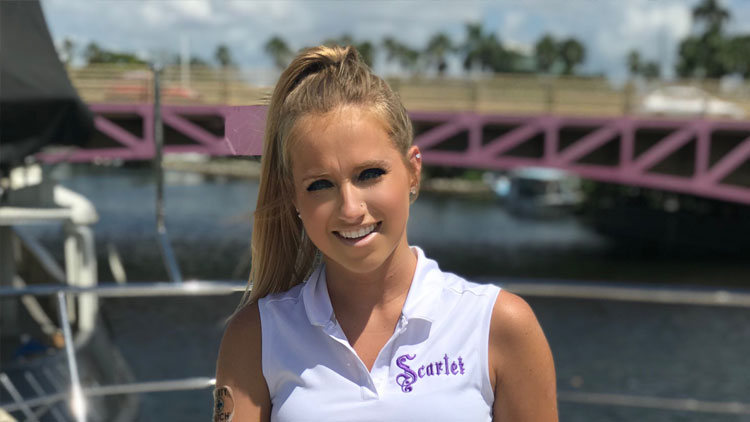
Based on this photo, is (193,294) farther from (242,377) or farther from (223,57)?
(223,57)

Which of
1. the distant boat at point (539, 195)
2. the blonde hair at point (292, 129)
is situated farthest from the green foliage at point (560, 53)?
the blonde hair at point (292, 129)

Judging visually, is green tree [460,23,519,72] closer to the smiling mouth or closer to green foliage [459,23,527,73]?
green foliage [459,23,527,73]

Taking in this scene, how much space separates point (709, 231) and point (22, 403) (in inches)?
1338

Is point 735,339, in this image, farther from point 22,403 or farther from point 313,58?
point 313,58

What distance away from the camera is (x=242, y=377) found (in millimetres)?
1686

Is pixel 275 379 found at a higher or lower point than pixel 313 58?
lower

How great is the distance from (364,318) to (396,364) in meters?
0.13

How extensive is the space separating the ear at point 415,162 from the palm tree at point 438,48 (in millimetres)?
120234

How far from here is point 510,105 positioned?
79.1ft

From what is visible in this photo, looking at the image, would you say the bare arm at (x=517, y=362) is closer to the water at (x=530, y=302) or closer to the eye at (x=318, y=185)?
the eye at (x=318, y=185)

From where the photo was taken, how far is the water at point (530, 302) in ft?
18.9

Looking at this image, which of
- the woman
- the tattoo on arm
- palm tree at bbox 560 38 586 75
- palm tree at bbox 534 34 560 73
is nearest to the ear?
the woman

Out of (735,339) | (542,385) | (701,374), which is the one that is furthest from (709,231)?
(542,385)

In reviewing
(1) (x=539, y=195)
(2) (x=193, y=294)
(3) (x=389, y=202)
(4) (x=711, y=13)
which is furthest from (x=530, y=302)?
(4) (x=711, y=13)
